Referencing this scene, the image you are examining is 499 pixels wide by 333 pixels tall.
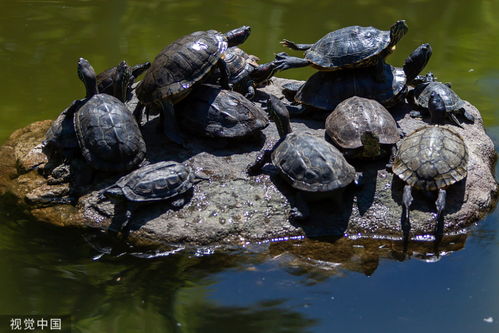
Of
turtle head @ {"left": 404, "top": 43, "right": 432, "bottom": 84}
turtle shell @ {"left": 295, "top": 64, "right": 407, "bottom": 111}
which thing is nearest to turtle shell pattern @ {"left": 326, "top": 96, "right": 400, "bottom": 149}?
turtle shell @ {"left": 295, "top": 64, "right": 407, "bottom": 111}

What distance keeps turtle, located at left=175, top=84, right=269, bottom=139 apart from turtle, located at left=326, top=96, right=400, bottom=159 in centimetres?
74

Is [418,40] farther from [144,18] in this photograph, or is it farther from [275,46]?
[144,18]

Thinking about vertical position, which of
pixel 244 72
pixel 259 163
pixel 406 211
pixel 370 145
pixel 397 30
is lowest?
pixel 406 211

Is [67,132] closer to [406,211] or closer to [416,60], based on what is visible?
[406,211]

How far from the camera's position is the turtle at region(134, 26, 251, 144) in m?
6.17

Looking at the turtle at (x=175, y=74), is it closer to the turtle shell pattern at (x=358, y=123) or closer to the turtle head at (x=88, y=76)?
the turtle head at (x=88, y=76)

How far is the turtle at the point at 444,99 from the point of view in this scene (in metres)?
6.82

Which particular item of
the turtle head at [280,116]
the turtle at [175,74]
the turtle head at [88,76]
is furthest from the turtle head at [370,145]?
the turtle head at [88,76]

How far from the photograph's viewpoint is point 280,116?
6074 mm

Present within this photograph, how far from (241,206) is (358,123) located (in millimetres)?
1441

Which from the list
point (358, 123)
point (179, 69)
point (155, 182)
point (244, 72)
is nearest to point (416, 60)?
point (358, 123)

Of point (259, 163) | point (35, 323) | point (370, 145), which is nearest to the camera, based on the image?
point (35, 323)

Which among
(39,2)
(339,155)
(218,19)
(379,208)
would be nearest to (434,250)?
(379,208)

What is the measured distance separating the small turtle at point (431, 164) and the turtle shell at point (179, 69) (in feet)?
7.11
